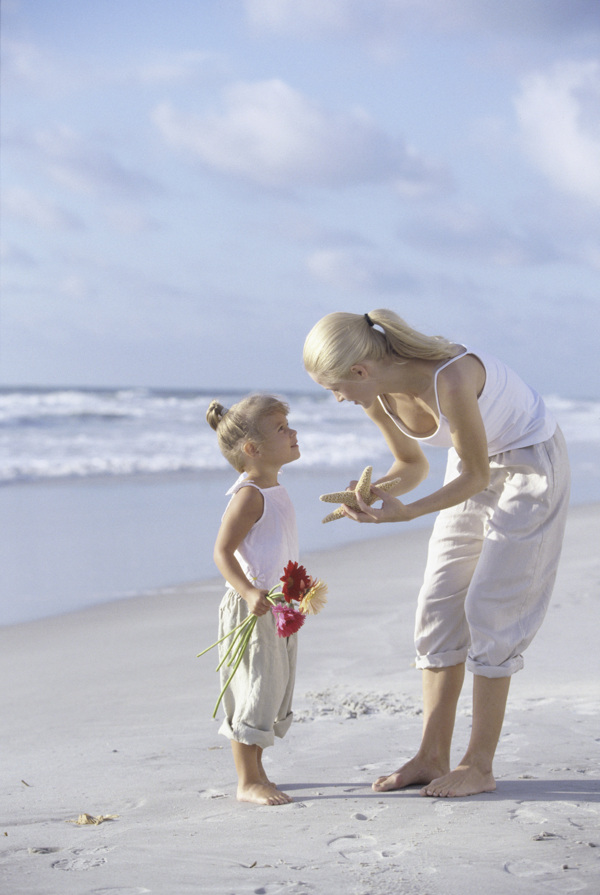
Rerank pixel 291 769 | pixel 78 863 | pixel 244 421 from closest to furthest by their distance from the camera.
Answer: pixel 78 863, pixel 244 421, pixel 291 769

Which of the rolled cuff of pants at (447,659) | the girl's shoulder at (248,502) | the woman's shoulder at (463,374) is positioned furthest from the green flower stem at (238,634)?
the woman's shoulder at (463,374)

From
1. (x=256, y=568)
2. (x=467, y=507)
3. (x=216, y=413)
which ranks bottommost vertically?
(x=256, y=568)

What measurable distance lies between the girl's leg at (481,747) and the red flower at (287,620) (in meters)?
0.67

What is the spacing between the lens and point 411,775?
10.7 feet

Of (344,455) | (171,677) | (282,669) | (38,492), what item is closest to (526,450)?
(282,669)

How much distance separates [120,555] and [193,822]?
4.98 meters

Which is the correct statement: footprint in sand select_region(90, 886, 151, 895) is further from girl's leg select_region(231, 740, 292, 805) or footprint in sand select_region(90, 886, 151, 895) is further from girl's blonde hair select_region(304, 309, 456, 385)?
girl's blonde hair select_region(304, 309, 456, 385)

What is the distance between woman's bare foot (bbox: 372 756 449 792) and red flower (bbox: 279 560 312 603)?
0.76 m

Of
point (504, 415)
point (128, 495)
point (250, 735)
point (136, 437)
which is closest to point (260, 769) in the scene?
point (250, 735)

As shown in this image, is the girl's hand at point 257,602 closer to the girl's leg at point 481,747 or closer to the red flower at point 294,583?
the red flower at point 294,583

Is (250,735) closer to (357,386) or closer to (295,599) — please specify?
(295,599)

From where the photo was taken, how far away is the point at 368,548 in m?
8.34

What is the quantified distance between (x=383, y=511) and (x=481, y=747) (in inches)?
36.6

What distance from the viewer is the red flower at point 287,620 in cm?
303
